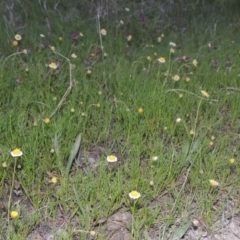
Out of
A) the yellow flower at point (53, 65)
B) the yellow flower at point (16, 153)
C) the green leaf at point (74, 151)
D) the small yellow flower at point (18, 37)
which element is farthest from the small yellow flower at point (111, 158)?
the small yellow flower at point (18, 37)

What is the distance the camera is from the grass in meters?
2.22

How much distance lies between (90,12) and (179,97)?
1426mm

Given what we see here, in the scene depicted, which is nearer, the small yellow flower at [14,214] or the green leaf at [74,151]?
the small yellow flower at [14,214]

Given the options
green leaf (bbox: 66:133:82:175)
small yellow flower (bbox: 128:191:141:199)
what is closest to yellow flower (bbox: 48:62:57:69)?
green leaf (bbox: 66:133:82:175)

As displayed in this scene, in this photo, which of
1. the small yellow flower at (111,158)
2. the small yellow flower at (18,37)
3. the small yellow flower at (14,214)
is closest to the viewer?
the small yellow flower at (14,214)

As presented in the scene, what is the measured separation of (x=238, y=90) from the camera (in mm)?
3004

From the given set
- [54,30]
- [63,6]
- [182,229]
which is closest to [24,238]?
[182,229]

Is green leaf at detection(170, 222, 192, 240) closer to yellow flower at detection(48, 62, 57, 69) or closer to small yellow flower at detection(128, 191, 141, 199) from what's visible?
small yellow flower at detection(128, 191, 141, 199)

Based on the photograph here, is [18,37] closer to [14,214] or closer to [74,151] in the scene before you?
[74,151]

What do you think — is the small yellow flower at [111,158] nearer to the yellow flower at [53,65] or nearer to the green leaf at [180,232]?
the green leaf at [180,232]

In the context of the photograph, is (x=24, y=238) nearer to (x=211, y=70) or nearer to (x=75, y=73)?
(x=75, y=73)

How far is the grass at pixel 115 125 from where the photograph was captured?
7.29ft

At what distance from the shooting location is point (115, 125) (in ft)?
8.79

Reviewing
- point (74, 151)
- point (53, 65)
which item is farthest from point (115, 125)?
point (53, 65)
